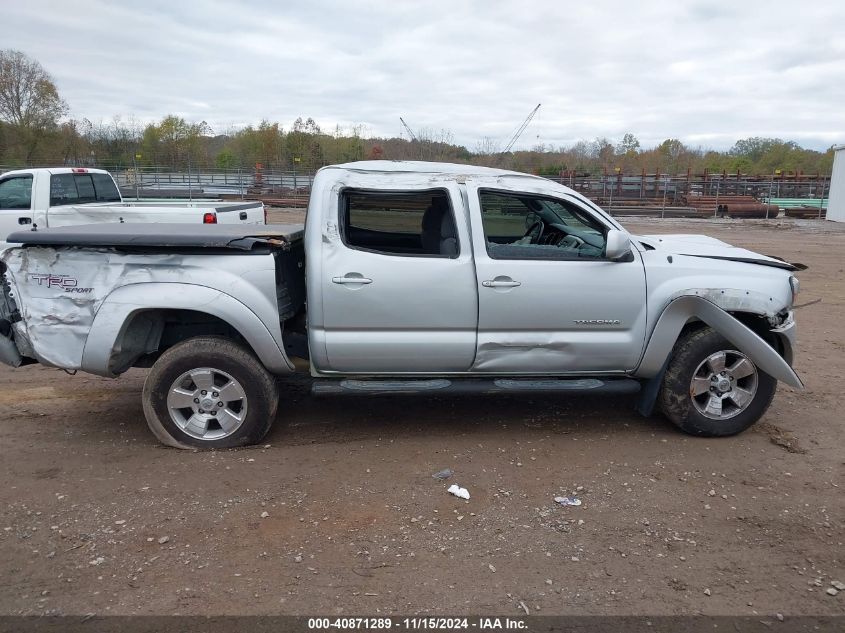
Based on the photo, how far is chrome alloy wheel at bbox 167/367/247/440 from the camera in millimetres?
4586

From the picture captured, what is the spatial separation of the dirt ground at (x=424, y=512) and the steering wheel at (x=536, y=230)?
1385 millimetres

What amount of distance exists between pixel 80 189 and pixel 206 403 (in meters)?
8.31

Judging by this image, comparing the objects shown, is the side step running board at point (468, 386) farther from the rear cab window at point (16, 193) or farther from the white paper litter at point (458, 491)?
the rear cab window at point (16, 193)

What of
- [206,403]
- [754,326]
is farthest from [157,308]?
[754,326]

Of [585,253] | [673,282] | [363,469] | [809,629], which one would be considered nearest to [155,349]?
[363,469]

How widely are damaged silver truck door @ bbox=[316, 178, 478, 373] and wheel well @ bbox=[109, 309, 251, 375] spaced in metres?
0.80

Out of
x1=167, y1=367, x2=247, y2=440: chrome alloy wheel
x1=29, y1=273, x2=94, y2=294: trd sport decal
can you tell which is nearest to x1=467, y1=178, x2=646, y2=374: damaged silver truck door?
x1=167, y1=367, x2=247, y2=440: chrome alloy wheel

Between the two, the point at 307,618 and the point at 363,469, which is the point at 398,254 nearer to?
the point at 363,469

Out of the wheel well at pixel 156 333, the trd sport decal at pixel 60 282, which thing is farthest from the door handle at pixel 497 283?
the trd sport decal at pixel 60 282

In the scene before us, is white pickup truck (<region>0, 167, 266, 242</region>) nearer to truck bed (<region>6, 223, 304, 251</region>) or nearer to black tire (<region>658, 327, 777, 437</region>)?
truck bed (<region>6, 223, 304, 251</region>)

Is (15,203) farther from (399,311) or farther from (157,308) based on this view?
(399,311)

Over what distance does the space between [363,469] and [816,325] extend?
22.0 feet

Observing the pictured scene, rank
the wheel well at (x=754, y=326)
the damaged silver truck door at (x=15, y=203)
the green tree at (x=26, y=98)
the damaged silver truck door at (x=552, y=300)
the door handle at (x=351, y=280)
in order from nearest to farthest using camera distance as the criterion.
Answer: the door handle at (x=351, y=280), the damaged silver truck door at (x=552, y=300), the wheel well at (x=754, y=326), the damaged silver truck door at (x=15, y=203), the green tree at (x=26, y=98)

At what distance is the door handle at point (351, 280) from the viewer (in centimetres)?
451
